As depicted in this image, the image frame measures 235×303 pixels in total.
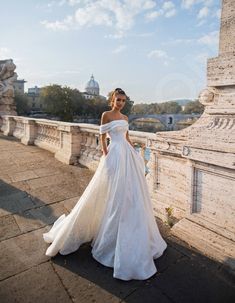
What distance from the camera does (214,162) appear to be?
2.99m

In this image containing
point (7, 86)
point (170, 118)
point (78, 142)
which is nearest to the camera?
point (78, 142)

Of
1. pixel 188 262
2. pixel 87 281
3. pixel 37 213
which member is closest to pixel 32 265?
pixel 87 281

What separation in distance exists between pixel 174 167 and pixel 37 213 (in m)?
2.25

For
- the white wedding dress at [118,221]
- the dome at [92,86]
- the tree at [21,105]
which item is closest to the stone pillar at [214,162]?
the white wedding dress at [118,221]

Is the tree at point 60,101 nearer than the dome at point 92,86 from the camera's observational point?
Yes

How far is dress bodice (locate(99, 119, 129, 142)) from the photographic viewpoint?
293cm

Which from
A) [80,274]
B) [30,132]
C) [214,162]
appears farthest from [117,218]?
[30,132]

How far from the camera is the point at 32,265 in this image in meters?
2.69

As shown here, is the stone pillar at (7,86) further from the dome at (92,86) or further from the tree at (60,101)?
the dome at (92,86)

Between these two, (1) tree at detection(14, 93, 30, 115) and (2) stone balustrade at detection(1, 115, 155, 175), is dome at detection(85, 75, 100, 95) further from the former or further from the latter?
(2) stone balustrade at detection(1, 115, 155, 175)

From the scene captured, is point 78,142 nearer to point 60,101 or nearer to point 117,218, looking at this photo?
point 117,218

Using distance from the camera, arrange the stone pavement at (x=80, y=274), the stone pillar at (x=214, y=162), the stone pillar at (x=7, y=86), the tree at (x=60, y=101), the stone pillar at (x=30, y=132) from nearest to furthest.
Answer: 1. the stone pavement at (x=80, y=274)
2. the stone pillar at (x=214, y=162)
3. the stone pillar at (x=30, y=132)
4. the stone pillar at (x=7, y=86)
5. the tree at (x=60, y=101)

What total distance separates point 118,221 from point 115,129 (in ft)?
3.42

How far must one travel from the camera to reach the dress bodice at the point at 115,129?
2930 millimetres
